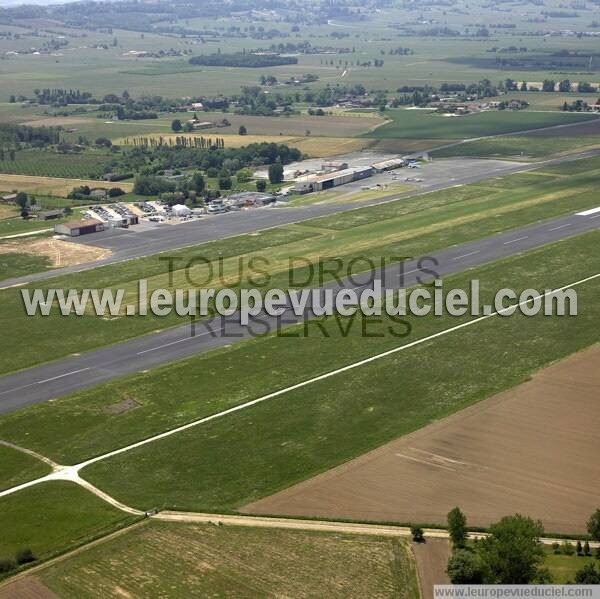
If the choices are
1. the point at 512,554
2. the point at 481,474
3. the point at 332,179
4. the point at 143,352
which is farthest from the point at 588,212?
the point at 512,554

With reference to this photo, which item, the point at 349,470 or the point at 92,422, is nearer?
the point at 349,470

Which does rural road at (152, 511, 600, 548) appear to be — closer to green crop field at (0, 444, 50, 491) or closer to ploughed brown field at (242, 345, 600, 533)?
ploughed brown field at (242, 345, 600, 533)

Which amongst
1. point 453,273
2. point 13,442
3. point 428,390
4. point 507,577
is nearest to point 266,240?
point 453,273

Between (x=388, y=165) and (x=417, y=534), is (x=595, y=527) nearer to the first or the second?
(x=417, y=534)

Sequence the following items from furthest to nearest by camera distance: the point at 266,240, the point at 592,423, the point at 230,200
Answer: the point at 230,200 < the point at 266,240 < the point at 592,423

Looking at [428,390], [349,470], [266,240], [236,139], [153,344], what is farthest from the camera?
[236,139]

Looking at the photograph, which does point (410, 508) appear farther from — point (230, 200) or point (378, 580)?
point (230, 200)

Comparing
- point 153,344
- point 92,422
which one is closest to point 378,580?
point 92,422
